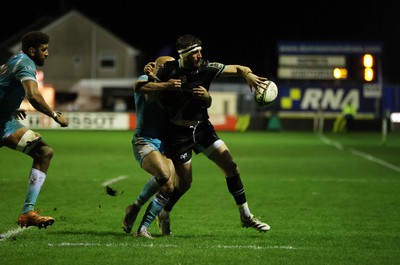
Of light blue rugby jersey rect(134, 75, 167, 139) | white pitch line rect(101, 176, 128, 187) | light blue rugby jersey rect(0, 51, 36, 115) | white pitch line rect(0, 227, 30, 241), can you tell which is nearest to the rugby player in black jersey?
light blue rugby jersey rect(134, 75, 167, 139)

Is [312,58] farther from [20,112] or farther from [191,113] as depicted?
[20,112]

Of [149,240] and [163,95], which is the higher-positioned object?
[163,95]

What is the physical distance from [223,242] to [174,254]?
995 millimetres

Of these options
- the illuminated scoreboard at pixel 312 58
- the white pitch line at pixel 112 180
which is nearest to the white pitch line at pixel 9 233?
the white pitch line at pixel 112 180

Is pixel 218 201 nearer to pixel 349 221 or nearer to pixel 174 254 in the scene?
pixel 349 221

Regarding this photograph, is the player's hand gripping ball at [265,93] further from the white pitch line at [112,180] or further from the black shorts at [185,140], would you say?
the white pitch line at [112,180]

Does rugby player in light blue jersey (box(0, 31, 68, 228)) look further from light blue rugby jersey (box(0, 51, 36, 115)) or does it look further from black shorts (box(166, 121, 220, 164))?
black shorts (box(166, 121, 220, 164))

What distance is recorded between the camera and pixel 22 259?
758cm

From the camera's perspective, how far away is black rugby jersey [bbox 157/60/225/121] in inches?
352

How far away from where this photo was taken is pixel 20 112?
29.3 ft

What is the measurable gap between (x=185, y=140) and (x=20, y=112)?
6.18 feet

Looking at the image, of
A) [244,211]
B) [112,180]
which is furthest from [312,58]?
[244,211]

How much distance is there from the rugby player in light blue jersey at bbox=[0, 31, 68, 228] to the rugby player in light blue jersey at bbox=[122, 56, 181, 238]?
36.8 inches

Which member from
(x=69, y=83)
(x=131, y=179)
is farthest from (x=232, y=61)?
(x=131, y=179)
